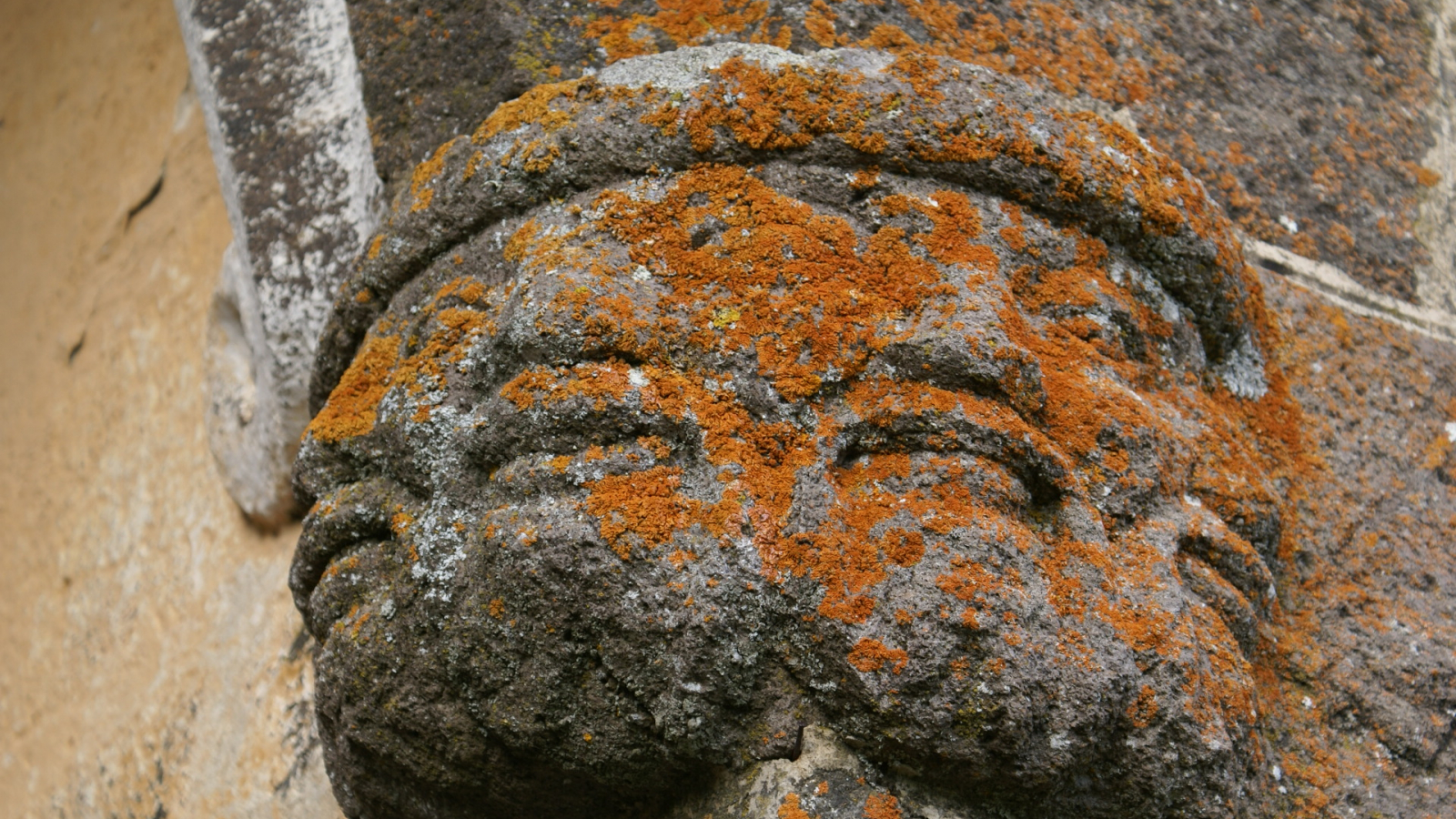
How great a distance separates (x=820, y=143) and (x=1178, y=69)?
0.56m

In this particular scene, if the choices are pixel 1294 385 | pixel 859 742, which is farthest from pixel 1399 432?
pixel 859 742

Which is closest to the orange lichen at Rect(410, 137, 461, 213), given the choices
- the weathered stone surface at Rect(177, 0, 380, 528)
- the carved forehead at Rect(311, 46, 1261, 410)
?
the carved forehead at Rect(311, 46, 1261, 410)

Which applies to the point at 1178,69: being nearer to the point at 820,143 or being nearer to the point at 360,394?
the point at 820,143

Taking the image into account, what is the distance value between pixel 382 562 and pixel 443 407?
0.13m

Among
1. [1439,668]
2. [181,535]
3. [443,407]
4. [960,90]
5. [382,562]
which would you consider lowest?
[181,535]

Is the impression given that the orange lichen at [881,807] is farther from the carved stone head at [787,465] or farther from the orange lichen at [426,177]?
the orange lichen at [426,177]

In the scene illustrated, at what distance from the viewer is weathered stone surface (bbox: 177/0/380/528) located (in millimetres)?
1323

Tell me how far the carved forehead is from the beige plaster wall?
2.36 ft

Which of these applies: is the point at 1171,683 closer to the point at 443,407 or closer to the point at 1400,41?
the point at 443,407

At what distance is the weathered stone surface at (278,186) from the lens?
1323 mm

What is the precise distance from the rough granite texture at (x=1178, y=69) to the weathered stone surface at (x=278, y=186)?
15cm

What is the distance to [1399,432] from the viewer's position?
3.77 feet

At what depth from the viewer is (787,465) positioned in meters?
0.80

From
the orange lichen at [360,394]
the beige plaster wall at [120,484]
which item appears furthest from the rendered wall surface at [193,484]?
the orange lichen at [360,394]
